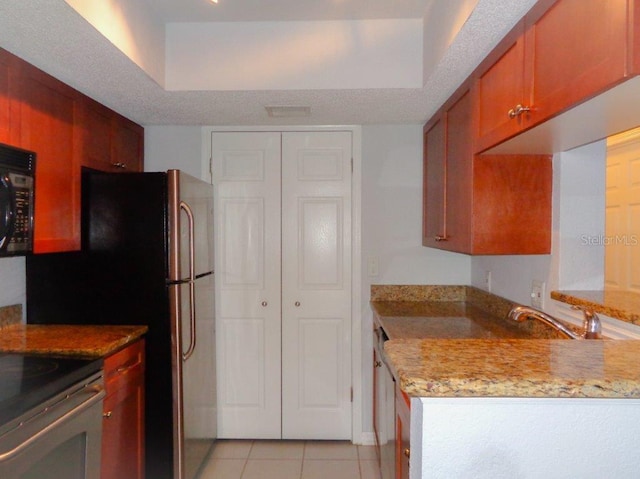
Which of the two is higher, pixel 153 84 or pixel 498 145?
pixel 153 84

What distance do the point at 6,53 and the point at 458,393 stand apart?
6.32ft

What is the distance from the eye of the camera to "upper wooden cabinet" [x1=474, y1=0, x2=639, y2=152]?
0.94 meters

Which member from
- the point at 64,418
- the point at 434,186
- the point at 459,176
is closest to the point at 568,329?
the point at 459,176

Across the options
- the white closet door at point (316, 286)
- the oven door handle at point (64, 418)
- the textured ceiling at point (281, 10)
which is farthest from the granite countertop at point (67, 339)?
the textured ceiling at point (281, 10)

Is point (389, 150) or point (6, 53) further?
point (389, 150)

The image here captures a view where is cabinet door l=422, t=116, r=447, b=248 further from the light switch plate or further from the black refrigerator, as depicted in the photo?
the black refrigerator

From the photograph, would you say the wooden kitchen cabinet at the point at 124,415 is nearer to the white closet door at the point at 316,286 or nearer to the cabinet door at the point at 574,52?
the white closet door at the point at 316,286

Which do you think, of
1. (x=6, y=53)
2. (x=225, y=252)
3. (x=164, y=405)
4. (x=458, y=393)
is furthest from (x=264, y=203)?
(x=458, y=393)

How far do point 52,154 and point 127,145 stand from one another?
725 millimetres

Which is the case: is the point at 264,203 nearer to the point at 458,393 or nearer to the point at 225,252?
the point at 225,252

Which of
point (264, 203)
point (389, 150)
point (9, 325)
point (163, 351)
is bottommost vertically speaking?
point (163, 351)

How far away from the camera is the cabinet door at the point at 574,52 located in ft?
3.08

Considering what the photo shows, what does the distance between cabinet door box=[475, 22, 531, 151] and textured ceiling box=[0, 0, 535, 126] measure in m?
0.06

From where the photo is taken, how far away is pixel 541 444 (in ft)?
2.57
